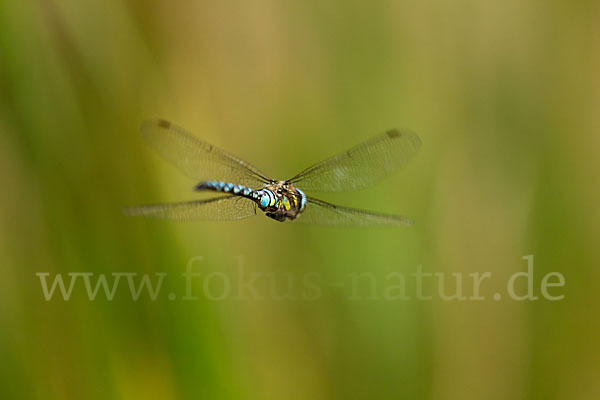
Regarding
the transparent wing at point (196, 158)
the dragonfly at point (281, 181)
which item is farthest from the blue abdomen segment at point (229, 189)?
the transparent wing at point (196, 158)

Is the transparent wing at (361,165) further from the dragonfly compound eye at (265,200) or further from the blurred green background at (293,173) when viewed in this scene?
the blurred green background at (293,173)

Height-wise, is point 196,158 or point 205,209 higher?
point 196,158

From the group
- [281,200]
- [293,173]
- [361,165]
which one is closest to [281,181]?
[281,200]

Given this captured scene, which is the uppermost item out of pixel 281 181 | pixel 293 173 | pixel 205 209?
pixel 293 173

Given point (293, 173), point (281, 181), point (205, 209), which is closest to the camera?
point (205, 209)

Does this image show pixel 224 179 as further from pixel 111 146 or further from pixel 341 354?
pixel 341 354

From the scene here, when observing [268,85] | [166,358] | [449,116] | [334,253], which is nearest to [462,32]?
[449,116]

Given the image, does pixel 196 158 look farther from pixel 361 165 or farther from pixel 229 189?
pixel 361 165

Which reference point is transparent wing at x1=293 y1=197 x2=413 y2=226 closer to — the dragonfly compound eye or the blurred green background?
the dragonfly compound eye
